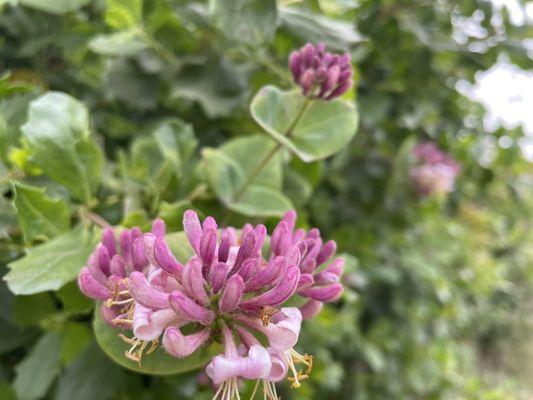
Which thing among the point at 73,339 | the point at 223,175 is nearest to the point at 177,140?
the point at 223,175

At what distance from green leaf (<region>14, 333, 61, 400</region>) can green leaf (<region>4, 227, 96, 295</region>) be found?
213mm

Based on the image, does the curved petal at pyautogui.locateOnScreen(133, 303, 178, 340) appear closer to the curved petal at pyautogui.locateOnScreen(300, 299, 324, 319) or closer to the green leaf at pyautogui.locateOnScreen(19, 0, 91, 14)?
the curved petal at pyautogui.locateOnScreen(300, 299, 324, 319)

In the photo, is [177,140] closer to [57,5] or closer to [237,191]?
[237,191]

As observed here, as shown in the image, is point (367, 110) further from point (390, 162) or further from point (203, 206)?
point (203, 206)

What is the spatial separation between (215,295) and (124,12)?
56 centimetres

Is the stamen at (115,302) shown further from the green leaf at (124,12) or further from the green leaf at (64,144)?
the green leaf at (124,12)

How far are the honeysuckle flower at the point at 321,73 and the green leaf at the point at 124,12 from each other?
31cm

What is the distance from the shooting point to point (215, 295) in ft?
1.56

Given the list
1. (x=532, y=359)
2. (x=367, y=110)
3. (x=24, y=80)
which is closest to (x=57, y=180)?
(x=24, y=80)

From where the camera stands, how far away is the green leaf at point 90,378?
29.0 inches

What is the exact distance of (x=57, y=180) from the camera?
2.22 feet

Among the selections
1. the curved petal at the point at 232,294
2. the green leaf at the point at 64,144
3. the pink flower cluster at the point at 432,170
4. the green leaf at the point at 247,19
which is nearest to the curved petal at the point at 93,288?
the curved petal at the point at 232,294

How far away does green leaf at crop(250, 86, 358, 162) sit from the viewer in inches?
27.5

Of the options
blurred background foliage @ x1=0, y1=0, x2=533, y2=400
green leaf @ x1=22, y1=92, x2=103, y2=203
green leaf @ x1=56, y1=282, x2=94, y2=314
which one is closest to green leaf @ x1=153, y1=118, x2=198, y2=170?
blurred background foliage @ x1=0, y1=0, x2=533, y2=400
